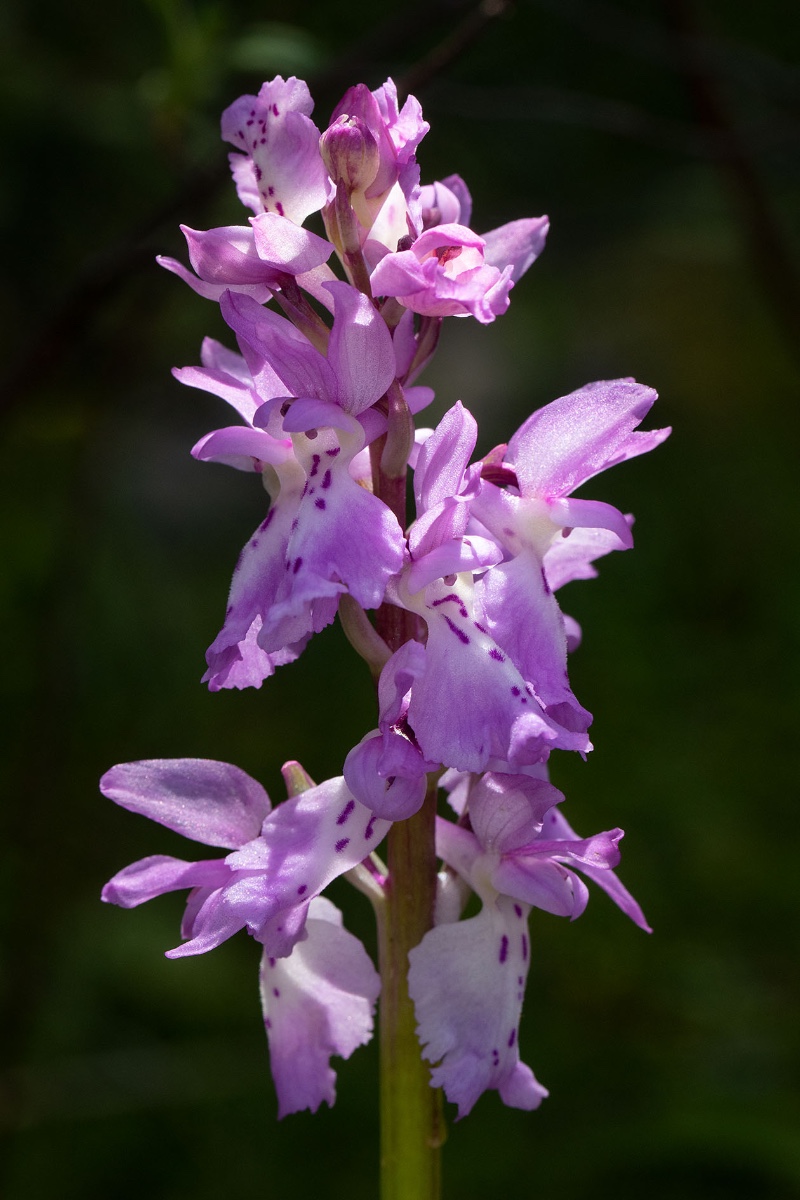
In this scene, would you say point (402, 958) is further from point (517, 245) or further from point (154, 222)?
point (154, 222)

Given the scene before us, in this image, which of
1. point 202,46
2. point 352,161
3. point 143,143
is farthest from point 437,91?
point 352,161

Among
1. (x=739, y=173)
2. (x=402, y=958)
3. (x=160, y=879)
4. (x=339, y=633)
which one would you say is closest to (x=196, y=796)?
(x=160, y=879)

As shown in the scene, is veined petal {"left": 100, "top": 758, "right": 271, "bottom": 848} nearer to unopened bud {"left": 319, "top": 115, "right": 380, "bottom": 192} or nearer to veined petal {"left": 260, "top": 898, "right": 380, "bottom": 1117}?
veined petal {"left": 260, "top": 898, "right": 380, "bottom": 1117}

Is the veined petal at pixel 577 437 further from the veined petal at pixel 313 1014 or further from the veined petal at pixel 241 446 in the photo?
the veined petal at pixel 313 1014

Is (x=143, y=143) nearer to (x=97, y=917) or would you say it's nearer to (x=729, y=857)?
(x=97, y=917)

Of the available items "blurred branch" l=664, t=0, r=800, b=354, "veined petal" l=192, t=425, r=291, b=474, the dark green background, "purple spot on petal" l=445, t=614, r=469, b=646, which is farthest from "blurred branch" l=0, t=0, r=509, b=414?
"purple spot on petal" l=445, t=614, r=469, b=646
